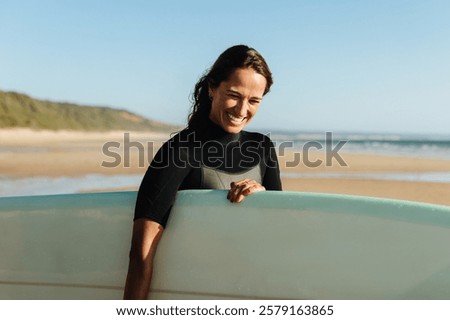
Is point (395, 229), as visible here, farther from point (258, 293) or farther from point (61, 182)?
point (61, 182)

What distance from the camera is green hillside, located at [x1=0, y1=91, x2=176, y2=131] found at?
3431 centimetres

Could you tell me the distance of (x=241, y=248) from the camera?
71.9 inches

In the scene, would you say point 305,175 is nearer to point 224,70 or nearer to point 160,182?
point 224,70

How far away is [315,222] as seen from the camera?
179cm

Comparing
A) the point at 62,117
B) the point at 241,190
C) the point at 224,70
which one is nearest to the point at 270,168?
the point at 241,190

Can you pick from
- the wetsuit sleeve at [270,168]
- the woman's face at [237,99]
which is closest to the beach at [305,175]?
the wetsuit sleeve at [270,168]

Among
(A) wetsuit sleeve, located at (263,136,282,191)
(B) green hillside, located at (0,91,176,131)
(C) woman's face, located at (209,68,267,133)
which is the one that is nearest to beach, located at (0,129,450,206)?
(A) wetsuit sleeve, located at (263,136,282,191)

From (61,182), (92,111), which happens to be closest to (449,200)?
(61,182)

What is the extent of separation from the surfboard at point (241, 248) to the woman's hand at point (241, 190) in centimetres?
2

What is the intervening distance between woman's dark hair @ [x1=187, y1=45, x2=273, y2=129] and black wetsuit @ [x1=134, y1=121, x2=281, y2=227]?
0.07 metres
